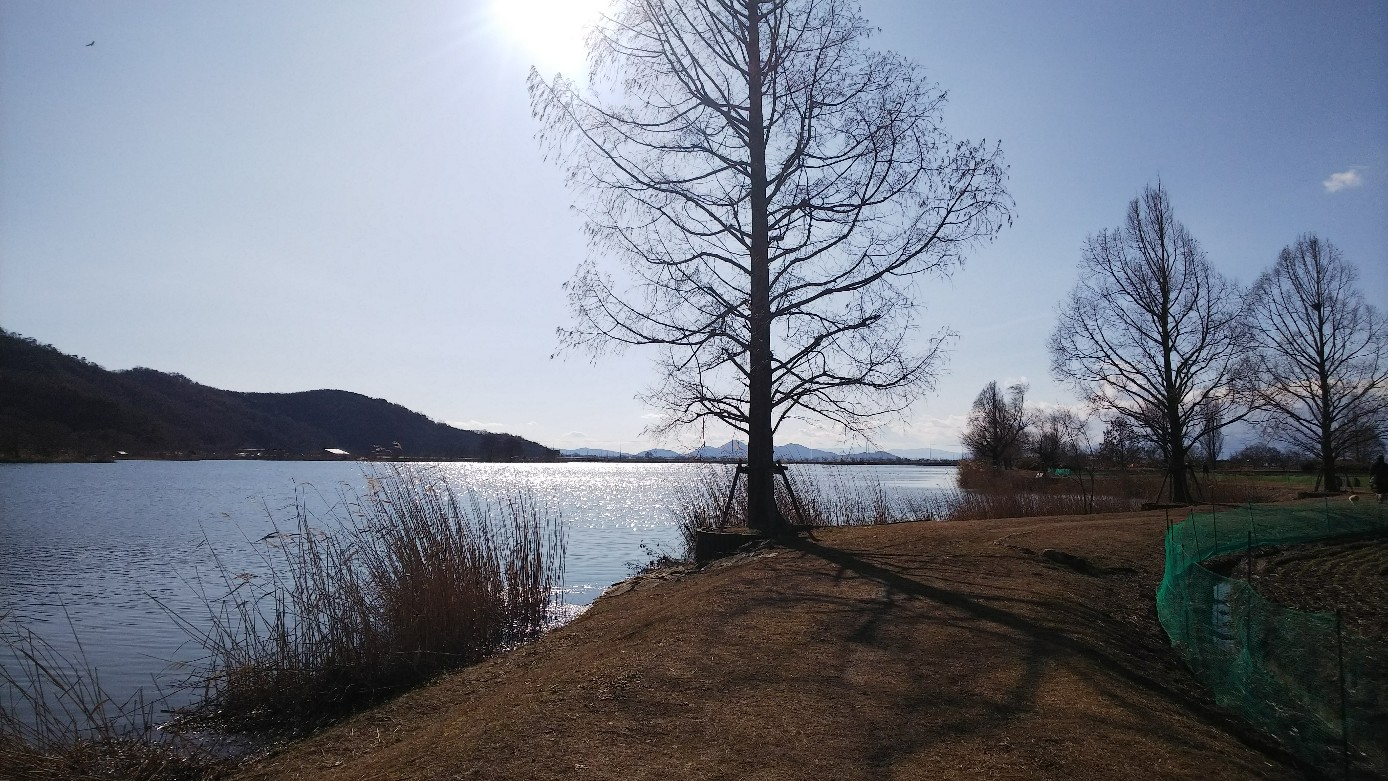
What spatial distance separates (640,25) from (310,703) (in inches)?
430

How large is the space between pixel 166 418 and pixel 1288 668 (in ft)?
389

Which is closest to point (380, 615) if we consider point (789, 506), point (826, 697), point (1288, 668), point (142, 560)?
point (826, 697)

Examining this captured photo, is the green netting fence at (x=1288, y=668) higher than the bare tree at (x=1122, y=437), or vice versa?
the bare tree at (x=1122, y=437)

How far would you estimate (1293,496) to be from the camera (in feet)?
86.5

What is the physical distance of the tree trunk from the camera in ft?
41.5

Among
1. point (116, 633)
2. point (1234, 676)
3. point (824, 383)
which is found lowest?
point (116, 633)

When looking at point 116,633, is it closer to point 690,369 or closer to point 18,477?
point 690,369

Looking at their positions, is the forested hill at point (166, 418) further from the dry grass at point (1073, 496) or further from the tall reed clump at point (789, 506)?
the tall reed clump at point (789, 506)

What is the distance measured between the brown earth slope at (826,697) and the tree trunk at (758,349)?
3.50m

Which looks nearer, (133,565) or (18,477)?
(133,565)

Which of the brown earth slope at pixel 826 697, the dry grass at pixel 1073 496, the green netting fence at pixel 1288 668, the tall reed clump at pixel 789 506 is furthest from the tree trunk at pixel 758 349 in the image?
the dry grass at pixel 1073 496

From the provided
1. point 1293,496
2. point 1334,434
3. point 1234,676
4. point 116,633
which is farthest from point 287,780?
point 1334,434

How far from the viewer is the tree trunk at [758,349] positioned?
1266 cm

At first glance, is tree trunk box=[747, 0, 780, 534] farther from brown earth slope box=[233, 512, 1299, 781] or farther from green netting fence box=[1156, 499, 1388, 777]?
green netting fence box=[1156, 499, 1388, 777]
